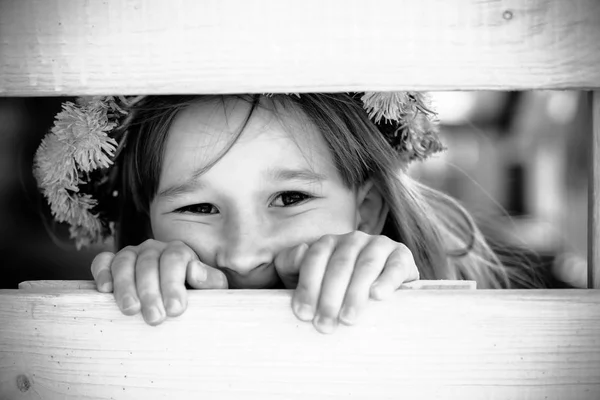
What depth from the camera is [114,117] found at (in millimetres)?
1481

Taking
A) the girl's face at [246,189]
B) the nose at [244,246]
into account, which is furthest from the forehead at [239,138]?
the nose at [244,246]

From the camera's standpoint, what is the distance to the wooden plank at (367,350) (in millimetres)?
863

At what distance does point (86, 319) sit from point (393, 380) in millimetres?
482

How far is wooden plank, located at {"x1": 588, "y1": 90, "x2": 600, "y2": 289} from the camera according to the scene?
2.91 feet

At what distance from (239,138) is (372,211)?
21.0 inches

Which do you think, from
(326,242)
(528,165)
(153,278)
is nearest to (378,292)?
(326,242)

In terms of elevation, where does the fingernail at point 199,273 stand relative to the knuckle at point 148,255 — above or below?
below

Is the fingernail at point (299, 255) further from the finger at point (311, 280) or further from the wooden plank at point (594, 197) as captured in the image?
the wooden plank at point (594, 197)

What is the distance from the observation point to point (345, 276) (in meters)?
0.92

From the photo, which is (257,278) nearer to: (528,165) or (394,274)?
(394,274)

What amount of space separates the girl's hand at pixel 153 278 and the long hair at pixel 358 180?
0.37 m

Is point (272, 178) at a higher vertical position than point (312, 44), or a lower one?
lower

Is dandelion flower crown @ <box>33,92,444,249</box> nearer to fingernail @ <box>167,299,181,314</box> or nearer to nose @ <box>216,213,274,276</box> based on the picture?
nose @ <box>216,213,274,276</box>

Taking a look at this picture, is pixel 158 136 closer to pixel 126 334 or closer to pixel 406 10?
pixel 126 334
